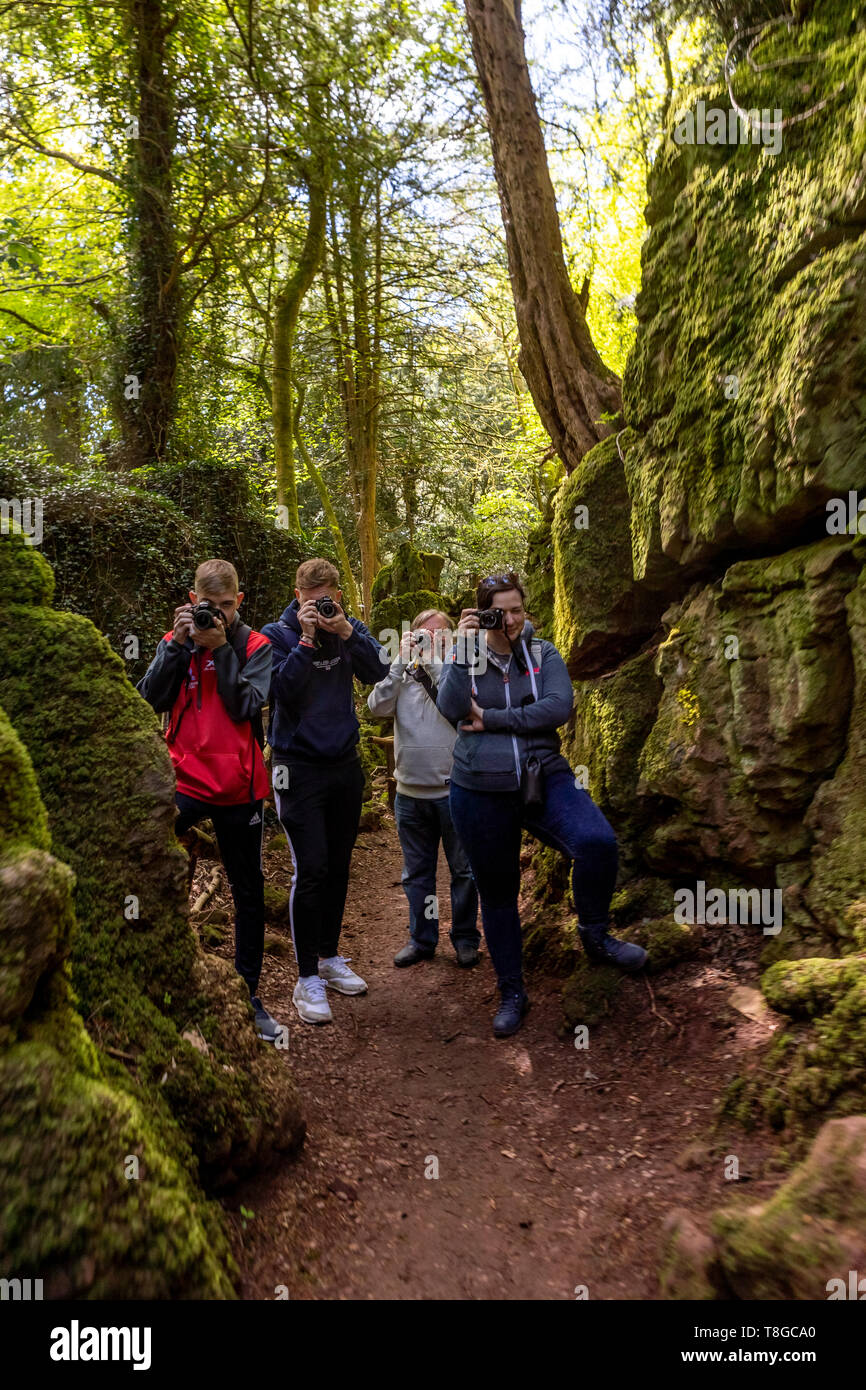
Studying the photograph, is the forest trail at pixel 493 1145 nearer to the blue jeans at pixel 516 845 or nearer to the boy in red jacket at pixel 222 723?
the blue jeans at pixel 516 845

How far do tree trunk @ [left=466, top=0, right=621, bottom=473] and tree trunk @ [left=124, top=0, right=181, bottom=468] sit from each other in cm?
528

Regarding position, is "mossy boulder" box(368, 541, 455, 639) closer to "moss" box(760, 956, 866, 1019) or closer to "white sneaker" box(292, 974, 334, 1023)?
"white sneaker" box(292, 974, 334, 1023)

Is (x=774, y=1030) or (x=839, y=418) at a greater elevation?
(x=839, y=418)

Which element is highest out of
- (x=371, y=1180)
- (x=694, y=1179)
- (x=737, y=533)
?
(x=737, y=533)

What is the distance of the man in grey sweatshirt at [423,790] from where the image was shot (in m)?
5.83

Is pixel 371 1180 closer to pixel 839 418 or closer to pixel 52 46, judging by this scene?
pixel 839 418

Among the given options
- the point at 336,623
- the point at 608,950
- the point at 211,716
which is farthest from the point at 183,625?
the point at 608,950

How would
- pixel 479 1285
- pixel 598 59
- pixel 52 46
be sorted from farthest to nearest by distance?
pixel 52 46 < pixel 598 59 < pixel 479 1285

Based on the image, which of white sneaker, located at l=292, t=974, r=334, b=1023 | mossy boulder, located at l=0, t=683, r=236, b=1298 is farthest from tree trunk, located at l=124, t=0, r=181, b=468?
mossy boulder, located at l=0, t=683, r=236, b=1298

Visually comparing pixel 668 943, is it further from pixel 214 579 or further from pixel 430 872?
pixel 214 579

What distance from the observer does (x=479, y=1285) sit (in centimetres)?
251

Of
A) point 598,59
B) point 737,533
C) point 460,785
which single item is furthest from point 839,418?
point 598,59

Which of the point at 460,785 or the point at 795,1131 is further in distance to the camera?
the point at 460,785

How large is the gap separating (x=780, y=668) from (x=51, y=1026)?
11.4 ft
